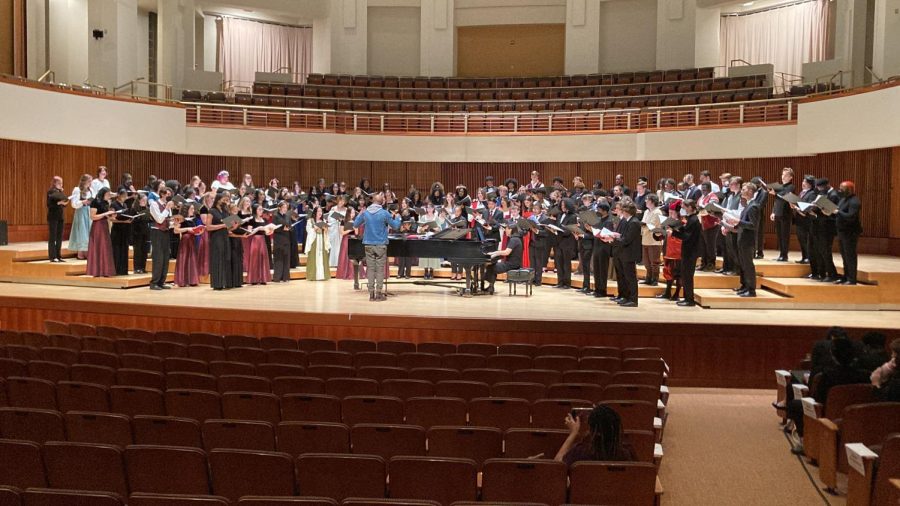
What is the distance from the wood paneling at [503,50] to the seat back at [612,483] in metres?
23.0

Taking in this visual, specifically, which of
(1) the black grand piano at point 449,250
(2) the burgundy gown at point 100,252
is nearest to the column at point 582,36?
(1) the black grand piano at point 449,250

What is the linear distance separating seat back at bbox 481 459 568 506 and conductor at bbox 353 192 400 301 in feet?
25.4

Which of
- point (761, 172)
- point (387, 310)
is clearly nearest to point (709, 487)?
point (387, 310)

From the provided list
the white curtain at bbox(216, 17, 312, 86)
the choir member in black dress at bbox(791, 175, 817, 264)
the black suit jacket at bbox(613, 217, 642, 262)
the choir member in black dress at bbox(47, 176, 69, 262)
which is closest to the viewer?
the black suit jacket at bbox(613, 217, 642, 262)

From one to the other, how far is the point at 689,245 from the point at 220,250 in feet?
21.7

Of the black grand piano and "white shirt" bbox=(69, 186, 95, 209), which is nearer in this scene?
the black grand piano

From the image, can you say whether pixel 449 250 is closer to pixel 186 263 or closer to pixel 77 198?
pixel 186 263

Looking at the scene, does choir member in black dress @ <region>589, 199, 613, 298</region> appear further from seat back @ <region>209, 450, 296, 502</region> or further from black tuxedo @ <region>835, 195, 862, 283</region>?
seat back @ <region>209, 450, 296, 502</region>

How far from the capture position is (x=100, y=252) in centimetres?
1245

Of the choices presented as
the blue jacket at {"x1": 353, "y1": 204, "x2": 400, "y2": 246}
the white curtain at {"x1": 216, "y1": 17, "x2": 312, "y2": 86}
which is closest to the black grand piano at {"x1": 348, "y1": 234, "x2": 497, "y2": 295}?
the blue jacket at {"x1": 353, "y1": 204, "x2": 400, "y2": 246}

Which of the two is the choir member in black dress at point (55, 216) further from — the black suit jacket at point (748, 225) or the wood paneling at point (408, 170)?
the black suit jacket at point (748, 225)

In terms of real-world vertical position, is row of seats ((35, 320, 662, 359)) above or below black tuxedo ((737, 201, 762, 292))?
below

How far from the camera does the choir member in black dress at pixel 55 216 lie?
13.0 m

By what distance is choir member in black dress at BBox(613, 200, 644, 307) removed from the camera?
10523 millimetres
